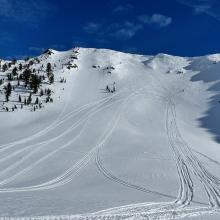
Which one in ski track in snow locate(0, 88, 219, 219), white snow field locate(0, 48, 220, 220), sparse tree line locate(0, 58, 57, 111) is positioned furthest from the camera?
sparse tree line locate(0, 58, 57, 111)

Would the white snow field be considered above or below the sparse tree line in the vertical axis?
below

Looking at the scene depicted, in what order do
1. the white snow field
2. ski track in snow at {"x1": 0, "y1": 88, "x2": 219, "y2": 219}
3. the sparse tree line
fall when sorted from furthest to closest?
the sparse tree line, the white snow field, ski track in snow at {"x1": 0, "y1": 88, "x2": 219, "y2": 219}

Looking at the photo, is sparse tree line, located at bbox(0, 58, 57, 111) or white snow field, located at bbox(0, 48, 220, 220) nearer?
white snow field, located at bbox(0, 48, 220, 220)

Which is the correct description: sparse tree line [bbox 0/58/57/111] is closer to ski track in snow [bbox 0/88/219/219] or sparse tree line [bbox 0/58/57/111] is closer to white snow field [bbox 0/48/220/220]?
white snow field [bbox 0/48/220/220]

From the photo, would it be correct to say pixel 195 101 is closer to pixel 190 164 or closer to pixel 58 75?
pixel 58 75

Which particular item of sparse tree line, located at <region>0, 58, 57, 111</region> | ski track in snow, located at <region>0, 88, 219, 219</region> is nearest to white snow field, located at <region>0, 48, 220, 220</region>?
ski track in snow, located at <region>0, 88, 219, 219</region>

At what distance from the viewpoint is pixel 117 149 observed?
37.4 m

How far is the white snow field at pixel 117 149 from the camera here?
1703 centimetres

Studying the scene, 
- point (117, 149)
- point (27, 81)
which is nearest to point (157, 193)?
point (117, 149)

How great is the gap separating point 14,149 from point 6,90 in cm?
3140

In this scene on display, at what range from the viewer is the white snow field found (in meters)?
17.0

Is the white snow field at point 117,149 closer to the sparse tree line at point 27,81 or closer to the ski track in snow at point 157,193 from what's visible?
the ski track in snow at point 157,193

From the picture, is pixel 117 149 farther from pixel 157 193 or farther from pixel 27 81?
pixel 27 81

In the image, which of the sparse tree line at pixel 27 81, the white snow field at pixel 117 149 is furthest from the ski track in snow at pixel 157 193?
the sparse tree line at pixel 27 81
